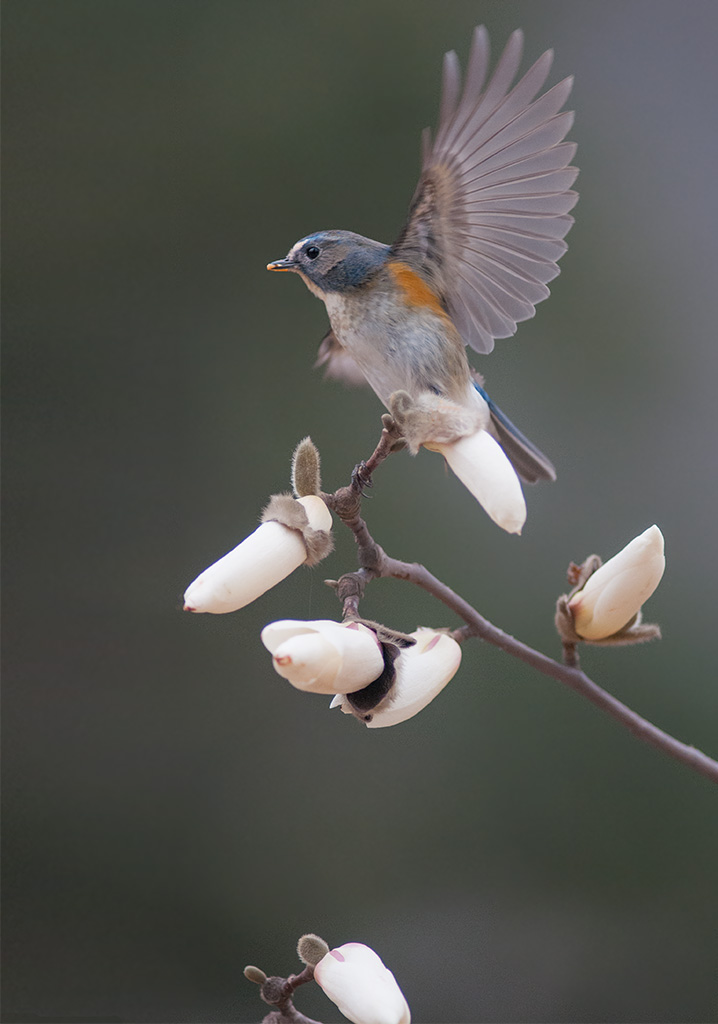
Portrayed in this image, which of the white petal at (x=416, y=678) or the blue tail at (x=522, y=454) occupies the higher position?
the blue tail at (x=522, y=454)

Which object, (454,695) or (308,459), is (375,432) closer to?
(454,695)

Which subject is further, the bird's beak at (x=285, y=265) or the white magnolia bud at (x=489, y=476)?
the bird's beak at (x=285, y=265)

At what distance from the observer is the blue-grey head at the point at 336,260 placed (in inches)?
22.6

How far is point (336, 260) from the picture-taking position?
0.58 metres

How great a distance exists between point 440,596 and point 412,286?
0.67 ft

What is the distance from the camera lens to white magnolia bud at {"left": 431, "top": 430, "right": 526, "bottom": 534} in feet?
1.22

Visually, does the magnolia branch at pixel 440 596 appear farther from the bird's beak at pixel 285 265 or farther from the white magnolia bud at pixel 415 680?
the bird's beak at pixel 285 265

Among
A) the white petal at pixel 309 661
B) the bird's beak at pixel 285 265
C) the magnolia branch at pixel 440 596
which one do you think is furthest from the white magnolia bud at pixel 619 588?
the bird's beak at pixel 285 265

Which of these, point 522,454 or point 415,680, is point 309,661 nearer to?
point 415,680

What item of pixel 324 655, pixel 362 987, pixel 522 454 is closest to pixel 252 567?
pixel 324 655

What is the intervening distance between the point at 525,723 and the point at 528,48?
2.46 ft

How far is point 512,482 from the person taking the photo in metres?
0.38

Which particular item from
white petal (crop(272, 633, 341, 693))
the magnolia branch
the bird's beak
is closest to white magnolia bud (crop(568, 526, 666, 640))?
the magnolia branch

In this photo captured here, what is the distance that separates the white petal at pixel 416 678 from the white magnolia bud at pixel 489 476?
53 mm
